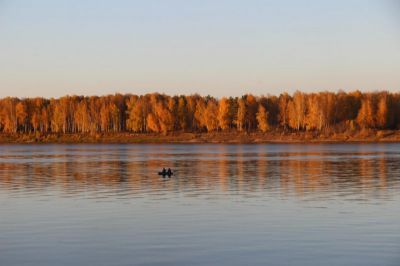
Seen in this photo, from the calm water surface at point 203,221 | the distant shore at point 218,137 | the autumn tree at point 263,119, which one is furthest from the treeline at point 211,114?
the calm water surface at point 203,221

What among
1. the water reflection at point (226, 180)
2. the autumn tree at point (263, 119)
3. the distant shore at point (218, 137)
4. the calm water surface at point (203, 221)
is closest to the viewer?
the calm water surface at point (203, 221)

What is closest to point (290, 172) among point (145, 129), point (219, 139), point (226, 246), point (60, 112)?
point (226, 246)

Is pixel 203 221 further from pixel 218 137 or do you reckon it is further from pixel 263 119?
pixel 263 119

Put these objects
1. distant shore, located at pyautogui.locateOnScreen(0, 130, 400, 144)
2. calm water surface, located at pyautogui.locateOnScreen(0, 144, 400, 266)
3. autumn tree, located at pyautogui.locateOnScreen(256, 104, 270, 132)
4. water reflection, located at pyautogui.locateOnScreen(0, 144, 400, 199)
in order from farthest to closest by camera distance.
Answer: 1. autumn tree, located at pyautogui.locateOnScreen(256, 104, 270, 132)
2. distant shore, located at pyautogui.locateOnScreen(0, 130, 400, 144)
3. water reflection, located at pyautogui.locateOnScreen(0, 144, 400, 199)
4. calm water surface, located at pyautogui.locateOnScreen(0, 144, 400, 266)

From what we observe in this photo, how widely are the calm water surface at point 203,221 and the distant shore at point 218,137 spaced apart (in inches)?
3642

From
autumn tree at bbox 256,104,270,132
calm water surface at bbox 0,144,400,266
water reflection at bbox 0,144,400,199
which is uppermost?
autumn tree at bbox 256,104,270,132

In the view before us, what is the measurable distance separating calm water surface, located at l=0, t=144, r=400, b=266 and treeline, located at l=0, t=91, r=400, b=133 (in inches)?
4248

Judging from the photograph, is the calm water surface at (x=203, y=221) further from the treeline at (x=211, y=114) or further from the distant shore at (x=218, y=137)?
the treeline at (x=211, y=114)

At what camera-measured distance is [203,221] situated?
86.7 feet

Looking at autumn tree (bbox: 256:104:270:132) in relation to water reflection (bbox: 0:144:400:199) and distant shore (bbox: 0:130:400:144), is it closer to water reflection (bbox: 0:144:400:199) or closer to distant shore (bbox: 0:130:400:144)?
distant shore (bbox: 0:130:400:144)

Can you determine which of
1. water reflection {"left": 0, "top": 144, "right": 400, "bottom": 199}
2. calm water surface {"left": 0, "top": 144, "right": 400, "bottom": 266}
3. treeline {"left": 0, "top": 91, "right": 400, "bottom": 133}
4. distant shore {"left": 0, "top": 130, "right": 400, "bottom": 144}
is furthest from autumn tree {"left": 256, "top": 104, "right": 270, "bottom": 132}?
calm water surface {"left": 0, "top": 144, "right": 400, "bottom": 266}

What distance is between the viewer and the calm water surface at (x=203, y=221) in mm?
19922

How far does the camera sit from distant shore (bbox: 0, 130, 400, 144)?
452 feet

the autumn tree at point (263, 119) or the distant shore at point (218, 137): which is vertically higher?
the autumn tree at point (263, 119)
